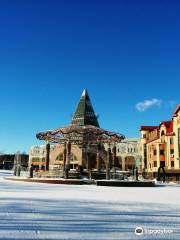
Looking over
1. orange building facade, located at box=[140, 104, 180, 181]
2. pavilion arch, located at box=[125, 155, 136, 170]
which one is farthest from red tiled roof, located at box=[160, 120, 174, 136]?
pavilion arch, located at box=[125, 155, 136, 170]

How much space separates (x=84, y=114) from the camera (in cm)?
7350

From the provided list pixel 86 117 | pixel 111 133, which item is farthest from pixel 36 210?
pixel 86 117

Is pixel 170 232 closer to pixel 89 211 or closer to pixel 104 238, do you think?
pixel 104 238

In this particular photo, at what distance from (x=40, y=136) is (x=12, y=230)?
27.7m

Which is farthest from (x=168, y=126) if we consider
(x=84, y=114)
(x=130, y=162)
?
(x=130, y=162)

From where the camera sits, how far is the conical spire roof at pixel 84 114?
72.7 metres

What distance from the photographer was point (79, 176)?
33.2 m

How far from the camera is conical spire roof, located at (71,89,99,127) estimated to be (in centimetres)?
7274

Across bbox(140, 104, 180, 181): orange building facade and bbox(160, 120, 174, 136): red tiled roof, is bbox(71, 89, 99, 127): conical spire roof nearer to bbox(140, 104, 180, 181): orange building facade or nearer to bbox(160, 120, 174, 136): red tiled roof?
bbox(140, 104, 180, 181): orange building facade

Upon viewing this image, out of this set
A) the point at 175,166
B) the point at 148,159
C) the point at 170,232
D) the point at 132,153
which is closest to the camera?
the point at 170,232

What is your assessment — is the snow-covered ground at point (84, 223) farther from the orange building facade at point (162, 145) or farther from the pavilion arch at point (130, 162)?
the pavilion arch at point (130, 162)

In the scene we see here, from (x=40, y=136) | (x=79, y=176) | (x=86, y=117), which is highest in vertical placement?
(x=86, y=117)

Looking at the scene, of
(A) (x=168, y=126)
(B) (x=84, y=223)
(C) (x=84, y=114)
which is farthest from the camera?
(C) (x=84, y=114)

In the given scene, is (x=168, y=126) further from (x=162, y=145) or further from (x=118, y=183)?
(x=118, y=183)
